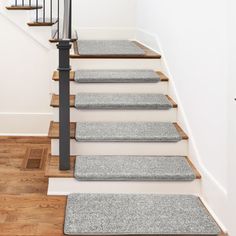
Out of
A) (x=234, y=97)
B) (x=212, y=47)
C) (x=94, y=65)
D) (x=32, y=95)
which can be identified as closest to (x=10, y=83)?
(x=32, y=95)

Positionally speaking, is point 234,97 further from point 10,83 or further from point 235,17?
point 10,83

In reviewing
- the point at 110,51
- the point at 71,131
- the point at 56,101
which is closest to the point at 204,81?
the point at 71,131

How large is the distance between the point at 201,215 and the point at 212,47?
970 mm

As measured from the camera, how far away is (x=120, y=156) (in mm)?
2873

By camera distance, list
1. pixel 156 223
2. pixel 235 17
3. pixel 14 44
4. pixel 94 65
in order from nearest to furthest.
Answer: pixel 235 17 < pixel 156 223 < pixel 94 65 < pixel 14 44

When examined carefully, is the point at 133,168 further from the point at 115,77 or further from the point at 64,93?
the point at 115,77

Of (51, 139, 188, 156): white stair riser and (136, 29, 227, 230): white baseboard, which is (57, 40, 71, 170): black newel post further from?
(136, 29, 227, 230): white baseboard

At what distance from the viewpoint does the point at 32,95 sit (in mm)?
4473

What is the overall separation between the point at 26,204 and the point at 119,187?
0.60 metres

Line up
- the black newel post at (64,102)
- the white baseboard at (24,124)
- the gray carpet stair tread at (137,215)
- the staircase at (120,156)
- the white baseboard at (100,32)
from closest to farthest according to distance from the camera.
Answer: the gray carpet stair tread at (137,215) < the staircase at (120,156) < the black newel post at (64,102) < the white baseboard at (24,124) < the white baseboard at (100,32)

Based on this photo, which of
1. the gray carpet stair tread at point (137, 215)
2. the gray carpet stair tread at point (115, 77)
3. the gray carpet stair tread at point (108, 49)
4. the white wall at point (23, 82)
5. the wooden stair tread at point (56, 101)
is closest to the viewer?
the gray carpet stair tread at point (137, 215)

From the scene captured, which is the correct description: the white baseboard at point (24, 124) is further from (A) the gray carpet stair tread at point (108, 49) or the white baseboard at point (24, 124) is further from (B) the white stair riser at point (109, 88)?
(B) the white stair riser at point (109, 88)

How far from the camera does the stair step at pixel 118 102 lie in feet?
10.1

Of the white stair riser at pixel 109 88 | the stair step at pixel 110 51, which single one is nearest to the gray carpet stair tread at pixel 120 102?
the white stair riser at pixel 109 88
